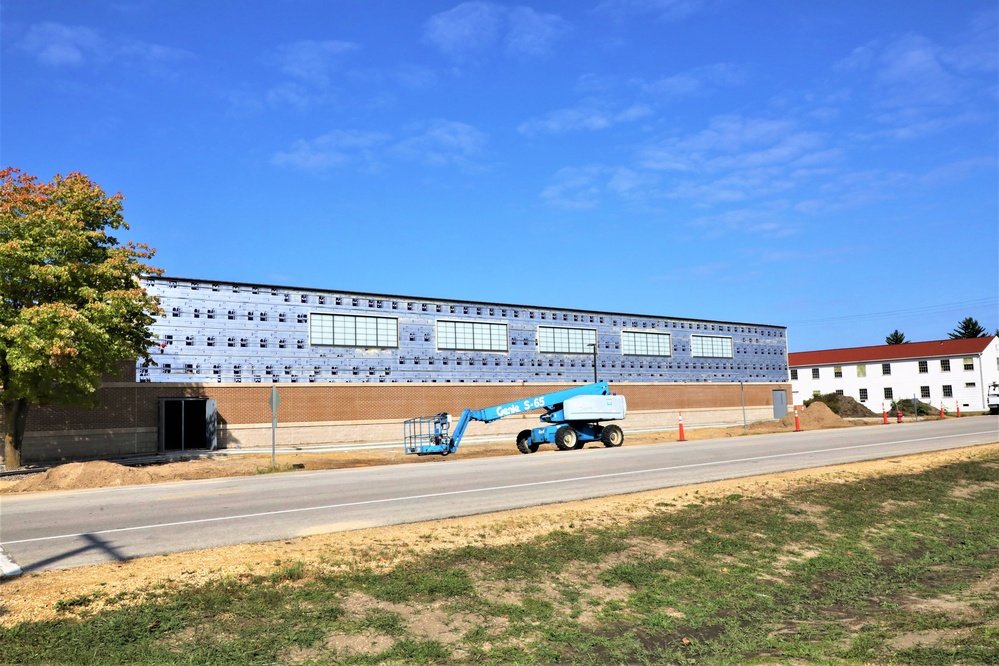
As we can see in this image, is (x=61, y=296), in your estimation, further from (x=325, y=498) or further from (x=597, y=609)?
(x=597, y=609)

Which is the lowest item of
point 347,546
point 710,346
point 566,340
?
point 347,546

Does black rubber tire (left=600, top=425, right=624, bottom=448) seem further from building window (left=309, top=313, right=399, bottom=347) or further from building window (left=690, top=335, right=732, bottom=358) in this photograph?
building window (left=690, top=335, right=732, bottom=358)

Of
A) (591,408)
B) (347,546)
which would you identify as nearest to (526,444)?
(591,408)

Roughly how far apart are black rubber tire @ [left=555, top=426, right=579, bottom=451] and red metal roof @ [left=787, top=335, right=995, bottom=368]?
2395 inches

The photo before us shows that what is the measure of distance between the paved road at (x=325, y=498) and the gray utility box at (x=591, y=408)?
4143 millimetres

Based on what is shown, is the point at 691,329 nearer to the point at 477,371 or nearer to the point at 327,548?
the point at 477,371

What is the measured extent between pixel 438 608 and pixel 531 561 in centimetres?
207

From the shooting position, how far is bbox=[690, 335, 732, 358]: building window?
6088 cm

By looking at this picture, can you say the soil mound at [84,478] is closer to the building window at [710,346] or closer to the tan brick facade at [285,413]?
the tan brick facade at [285,413]

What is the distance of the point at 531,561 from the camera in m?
9.47

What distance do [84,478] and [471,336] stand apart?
1197 inches

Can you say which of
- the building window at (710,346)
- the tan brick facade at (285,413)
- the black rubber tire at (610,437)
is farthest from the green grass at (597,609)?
the building window at (710,346)

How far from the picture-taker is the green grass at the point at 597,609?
6.63 meters

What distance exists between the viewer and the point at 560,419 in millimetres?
30828
